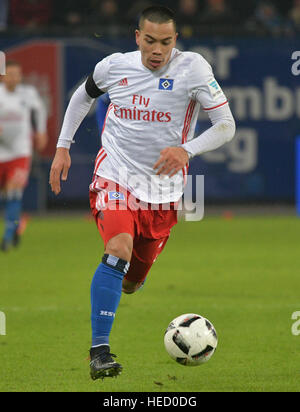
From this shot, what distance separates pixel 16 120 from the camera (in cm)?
1337

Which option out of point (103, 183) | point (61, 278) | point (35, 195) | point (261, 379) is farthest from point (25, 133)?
point (261, 379)

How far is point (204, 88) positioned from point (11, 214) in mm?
6926

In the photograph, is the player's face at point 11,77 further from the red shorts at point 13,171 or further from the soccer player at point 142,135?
the soccer player at point 142,135

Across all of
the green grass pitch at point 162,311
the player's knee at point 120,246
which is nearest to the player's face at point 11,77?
the green grass pitch at point 162,311

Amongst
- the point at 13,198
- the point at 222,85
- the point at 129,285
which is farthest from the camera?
the point at 222,85

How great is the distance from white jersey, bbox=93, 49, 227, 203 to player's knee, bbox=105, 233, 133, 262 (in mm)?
465

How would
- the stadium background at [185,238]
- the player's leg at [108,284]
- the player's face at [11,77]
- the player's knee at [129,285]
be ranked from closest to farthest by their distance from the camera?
1. the player's leg at [108,284]
2. the stadium background at [185,238]
3. the player's knee at [129,285]
4. the player's face at [11,77]

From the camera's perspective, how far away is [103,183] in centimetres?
595

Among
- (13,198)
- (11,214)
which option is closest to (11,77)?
(13,198)

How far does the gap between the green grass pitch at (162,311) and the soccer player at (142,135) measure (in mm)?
626

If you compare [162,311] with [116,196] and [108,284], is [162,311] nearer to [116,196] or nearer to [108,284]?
[116,196]

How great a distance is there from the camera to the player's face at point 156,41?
5680mm

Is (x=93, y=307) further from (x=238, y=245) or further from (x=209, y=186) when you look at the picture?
(x=209, y=186)

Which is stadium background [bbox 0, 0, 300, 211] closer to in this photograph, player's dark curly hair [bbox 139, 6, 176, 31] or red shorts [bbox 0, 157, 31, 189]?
red shorts [bbox 0, 157, 31, 189]
